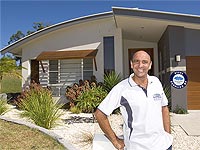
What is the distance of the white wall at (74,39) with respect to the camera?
13.2 metres

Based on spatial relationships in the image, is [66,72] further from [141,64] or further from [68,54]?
[141,64]

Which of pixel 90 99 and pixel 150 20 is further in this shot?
pixel 90 99

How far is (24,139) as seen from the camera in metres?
5.75

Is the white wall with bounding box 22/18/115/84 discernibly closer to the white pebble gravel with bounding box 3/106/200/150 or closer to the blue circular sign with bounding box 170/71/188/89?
the blue circular sign with bounding box 170/71/188/89

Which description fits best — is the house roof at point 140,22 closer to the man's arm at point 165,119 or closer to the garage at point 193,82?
the garage at point 193,82

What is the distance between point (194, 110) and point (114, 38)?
17.4ft

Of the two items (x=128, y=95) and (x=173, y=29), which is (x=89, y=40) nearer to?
(x=173, y=29)

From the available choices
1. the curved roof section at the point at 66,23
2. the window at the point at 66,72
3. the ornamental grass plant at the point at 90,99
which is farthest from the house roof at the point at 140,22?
the ornamental grass plant at the point at 90,99

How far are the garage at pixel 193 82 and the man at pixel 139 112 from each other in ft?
30.1

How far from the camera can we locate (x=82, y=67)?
545 inches

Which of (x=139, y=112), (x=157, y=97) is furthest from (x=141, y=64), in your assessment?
(x=139, y=112)

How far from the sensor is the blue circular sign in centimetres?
1052

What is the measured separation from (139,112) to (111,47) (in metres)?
11.0

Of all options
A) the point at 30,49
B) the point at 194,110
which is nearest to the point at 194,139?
the point at 194,110
